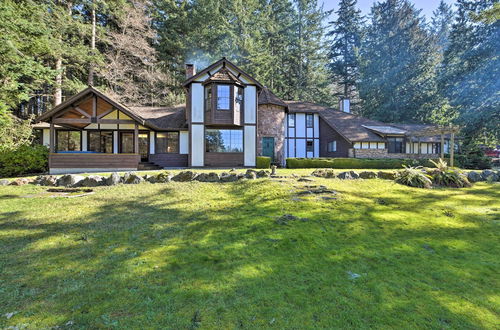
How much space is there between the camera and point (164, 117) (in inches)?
749

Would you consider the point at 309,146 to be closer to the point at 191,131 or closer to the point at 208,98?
the point at 208,98

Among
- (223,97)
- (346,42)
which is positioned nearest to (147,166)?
(223,97)

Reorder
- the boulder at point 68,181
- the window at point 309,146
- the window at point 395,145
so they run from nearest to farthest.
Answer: the boulder at point 68,181 < the window at point 395,145 < the window at point 309,146

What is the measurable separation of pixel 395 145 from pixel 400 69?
14709 millimetres

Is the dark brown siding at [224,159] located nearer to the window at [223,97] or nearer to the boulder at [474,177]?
the window at [223,97]

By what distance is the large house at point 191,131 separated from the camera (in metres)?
14.7

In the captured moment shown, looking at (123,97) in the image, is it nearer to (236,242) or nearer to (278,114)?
(278,114)

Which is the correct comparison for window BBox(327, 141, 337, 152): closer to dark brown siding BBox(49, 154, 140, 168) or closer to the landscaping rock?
the landscaping rock

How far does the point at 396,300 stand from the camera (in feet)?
9.64

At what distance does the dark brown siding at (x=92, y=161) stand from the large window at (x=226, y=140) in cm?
505

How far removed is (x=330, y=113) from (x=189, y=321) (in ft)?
82.4

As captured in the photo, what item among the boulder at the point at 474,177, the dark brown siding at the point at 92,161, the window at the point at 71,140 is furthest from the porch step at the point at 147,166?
the boulder at the point at 474,177

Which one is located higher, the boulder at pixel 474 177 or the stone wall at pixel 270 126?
the stone wall at pixel 270 126

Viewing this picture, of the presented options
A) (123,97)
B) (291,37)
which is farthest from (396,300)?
(291,37)
